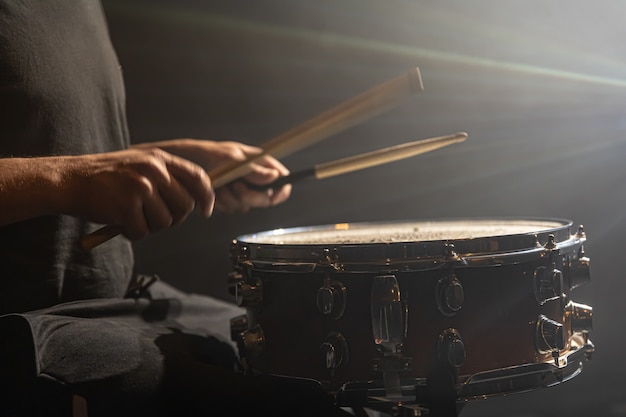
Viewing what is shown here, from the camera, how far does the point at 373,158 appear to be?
3.98ft

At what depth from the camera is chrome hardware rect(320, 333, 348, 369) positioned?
850mm

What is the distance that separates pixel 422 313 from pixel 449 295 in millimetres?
44

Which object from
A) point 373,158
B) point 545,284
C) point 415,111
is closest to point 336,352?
point 545,284

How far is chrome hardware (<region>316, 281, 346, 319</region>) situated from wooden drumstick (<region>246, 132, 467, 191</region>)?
0.41m

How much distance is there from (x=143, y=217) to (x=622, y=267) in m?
1.43

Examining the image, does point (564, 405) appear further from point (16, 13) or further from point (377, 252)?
point (16, 13)

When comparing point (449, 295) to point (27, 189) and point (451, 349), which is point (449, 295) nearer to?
point (451, 349)

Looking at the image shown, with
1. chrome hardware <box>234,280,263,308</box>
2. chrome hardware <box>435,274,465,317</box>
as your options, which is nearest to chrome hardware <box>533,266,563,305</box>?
chrome hardware <box>435,274,465,317</box>

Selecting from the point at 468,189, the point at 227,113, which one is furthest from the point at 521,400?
the point at 227,113

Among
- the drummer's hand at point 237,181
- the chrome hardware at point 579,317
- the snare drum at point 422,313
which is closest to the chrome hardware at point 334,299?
the snare drum at point 422,313

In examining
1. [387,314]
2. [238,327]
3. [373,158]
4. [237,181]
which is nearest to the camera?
[387,314]

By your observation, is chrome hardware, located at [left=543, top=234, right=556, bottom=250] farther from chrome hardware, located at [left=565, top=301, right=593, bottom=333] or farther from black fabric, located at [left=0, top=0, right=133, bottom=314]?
black fabric, located at [left=0, top=0, right=133, bottom=314]

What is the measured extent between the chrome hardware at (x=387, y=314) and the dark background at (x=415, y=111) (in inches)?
42.0

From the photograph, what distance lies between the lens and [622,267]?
70.0 inches
